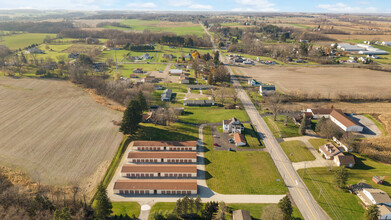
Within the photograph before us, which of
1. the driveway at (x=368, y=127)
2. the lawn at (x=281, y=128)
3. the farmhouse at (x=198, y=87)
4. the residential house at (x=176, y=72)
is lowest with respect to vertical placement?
the lawn at (x=281, y=128)

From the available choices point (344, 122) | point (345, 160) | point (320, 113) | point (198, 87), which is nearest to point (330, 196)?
point (345, 160)

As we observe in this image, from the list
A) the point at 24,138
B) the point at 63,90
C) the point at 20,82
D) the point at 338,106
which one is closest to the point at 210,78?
the point at 338,106

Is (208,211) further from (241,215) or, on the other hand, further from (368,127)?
(368,127)

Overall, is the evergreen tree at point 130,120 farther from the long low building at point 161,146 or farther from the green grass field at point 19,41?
the green grass field at point 19,41

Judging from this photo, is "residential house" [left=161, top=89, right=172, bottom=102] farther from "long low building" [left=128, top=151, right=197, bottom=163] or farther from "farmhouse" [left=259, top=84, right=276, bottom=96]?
"farmhouse" [left=259, top=84, right=276, bottom=96]

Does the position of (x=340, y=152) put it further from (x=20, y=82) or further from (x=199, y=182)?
(x=20, y=82)

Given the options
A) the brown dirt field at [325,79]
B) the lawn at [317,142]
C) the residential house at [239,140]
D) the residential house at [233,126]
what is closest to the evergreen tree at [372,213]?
the lawn at [317,142]
